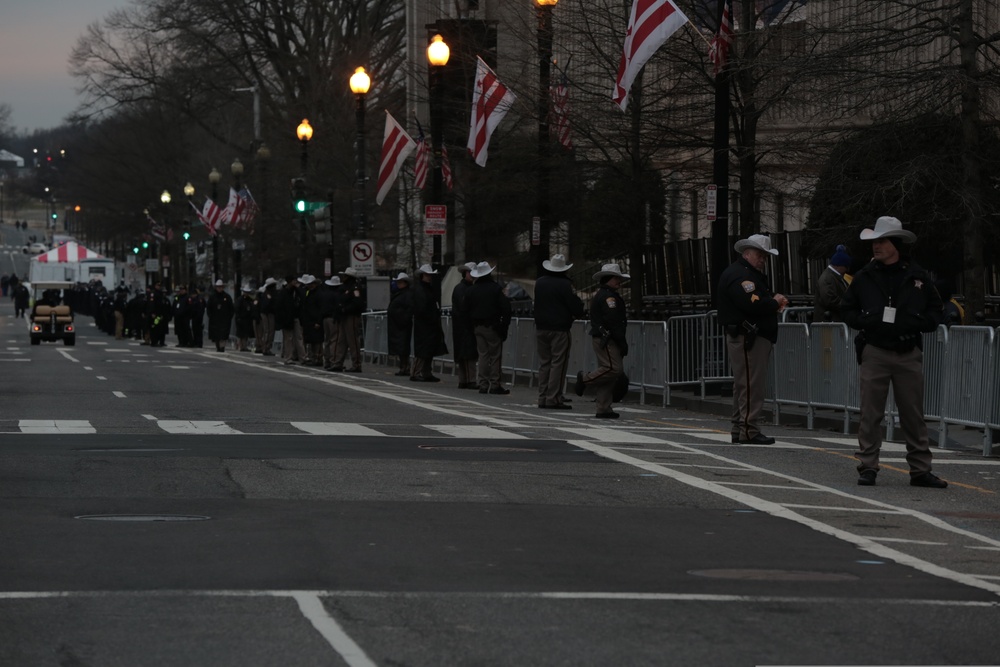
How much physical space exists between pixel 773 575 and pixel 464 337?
19881mm

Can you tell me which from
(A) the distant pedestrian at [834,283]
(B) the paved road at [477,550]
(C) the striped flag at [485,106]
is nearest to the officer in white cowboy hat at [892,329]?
(B) the paved road at [477,550]

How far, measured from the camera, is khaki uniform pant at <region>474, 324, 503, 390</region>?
27.5 m

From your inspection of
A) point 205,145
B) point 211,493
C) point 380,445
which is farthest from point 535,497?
point 205,145

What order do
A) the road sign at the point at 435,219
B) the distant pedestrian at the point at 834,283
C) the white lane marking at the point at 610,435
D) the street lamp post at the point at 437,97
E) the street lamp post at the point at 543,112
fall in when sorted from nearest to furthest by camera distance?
the white lane marking at the point at 610,435 < the distant pedestrian at the point at 834,283 < the street lamp post at the point at 543,112 < the street lamp post at the point at 437,97 < the road sign at the point at 435,219

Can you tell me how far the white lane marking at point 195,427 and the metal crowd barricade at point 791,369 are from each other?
6628mm

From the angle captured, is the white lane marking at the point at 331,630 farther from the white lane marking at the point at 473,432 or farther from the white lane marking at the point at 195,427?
the white lane marking at the point at 195,427

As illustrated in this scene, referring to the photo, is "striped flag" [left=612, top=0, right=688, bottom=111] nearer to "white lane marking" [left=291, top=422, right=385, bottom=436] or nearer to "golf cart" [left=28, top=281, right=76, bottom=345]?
"white lane marking" [left=291, top=422, right=385, bottom=436]

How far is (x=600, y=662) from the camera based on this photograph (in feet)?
22.5

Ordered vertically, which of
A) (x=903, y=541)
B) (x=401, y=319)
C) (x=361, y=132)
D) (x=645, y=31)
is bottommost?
(x=903, y=541)

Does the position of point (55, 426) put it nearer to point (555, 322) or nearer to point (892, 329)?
point (555, 322)

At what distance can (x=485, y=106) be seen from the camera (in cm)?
3069

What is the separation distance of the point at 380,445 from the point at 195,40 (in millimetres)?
52641

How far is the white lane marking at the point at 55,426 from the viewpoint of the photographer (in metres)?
17.7

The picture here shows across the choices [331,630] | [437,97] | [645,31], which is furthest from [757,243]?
[437,97]
